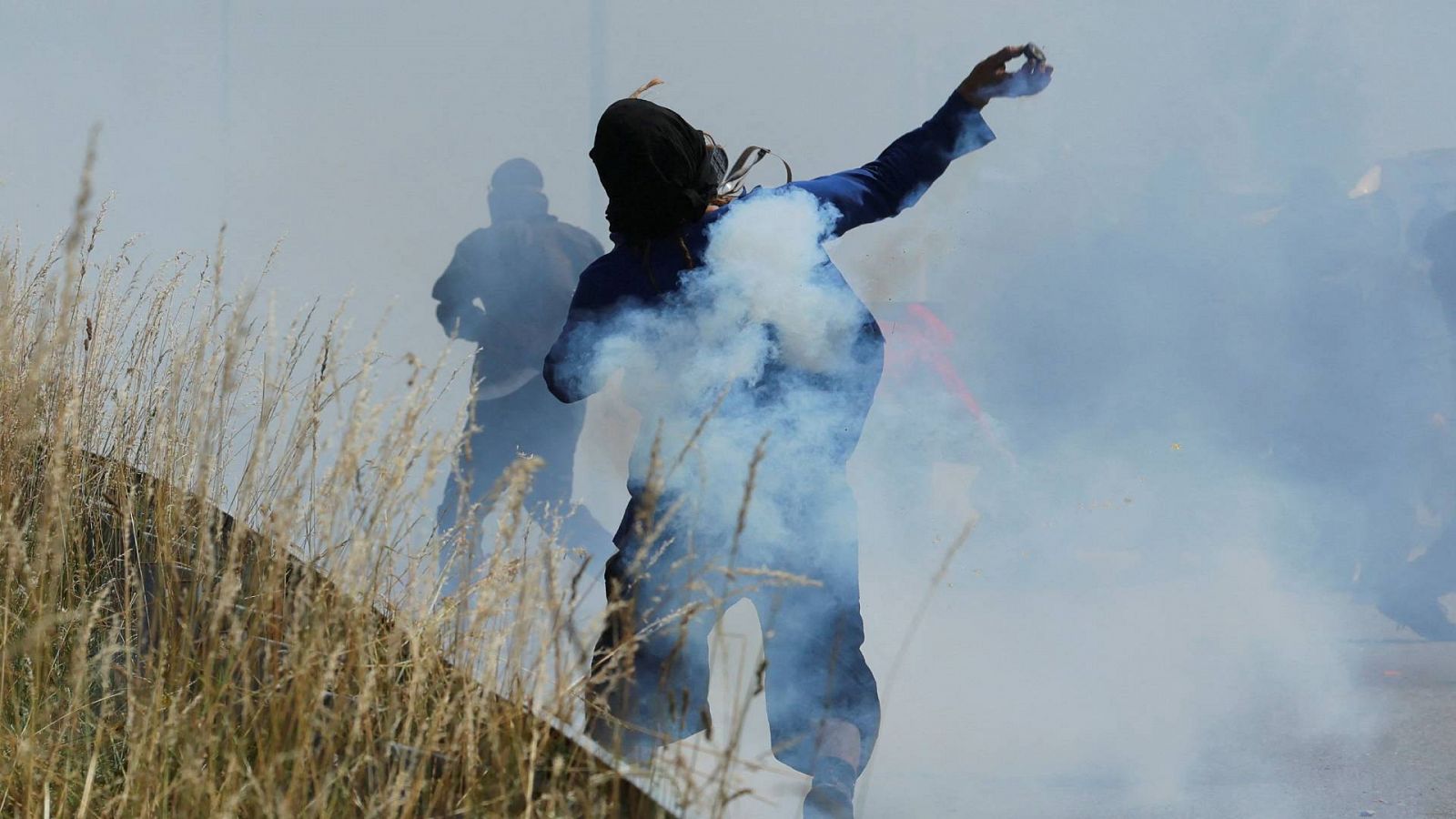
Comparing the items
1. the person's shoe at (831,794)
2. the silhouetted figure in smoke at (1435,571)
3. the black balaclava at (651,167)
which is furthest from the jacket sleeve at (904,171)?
the silhouetted figure in smoke at (1435,571)

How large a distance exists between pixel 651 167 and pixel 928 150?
0.55 meters

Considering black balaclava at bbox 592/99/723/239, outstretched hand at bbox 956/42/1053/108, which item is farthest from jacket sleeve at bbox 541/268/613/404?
outstretched hand at bbox 956/42/1053/108

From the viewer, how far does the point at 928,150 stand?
2.65 m

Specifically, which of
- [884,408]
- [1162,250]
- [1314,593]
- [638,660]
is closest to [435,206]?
[884,408]

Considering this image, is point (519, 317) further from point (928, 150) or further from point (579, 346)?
point (928, 150)

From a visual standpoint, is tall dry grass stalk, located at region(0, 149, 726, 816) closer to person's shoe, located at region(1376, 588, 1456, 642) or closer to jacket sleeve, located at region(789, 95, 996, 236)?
jacket sleeve, located at region(789, 95, 996, 236)

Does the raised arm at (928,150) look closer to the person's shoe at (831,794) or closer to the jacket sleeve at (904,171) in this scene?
the jacket sleeve at (904,171)

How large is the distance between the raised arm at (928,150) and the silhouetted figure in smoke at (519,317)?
1.42m

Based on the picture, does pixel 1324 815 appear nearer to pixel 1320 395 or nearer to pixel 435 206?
pixel 1320 395

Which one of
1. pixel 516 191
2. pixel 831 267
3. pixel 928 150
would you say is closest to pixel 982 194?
pixel 516 191

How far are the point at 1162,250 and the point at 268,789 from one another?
11.4 feet

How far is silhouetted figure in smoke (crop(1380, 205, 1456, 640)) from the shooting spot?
14.6 ft

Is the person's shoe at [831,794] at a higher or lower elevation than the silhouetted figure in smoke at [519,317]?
lower

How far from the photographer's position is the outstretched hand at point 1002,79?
8.45 ft
